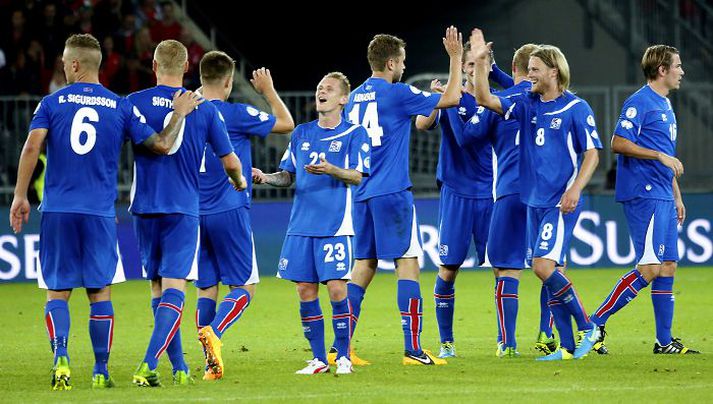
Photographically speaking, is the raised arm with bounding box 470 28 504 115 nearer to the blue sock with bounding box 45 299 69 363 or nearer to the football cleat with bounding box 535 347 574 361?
the football cleat with bounding box 535 347 574 361

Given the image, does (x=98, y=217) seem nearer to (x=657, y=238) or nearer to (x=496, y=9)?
(x=657, y=238)

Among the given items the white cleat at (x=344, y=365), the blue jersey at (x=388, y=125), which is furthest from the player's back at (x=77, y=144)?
the blue jersey at (x=388, y=125)

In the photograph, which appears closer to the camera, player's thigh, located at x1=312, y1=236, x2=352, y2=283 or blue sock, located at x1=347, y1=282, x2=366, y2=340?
player's thigh, located at x1=312, y1=236, x2=352, y2=283

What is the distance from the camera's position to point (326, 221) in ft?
28.9

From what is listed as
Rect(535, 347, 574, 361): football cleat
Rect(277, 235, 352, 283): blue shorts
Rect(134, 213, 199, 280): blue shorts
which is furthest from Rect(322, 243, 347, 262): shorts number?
Rect(535, 347, 574, 361): football cleat

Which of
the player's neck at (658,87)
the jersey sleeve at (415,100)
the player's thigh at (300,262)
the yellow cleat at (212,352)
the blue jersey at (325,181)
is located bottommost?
the yellow cleat at (212,352)

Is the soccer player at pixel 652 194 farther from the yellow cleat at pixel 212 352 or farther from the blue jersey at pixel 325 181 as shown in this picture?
the yellow cleat at pixel 212 352

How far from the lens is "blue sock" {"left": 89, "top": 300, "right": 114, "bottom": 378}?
27.0ft

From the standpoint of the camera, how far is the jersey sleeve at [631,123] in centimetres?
1002

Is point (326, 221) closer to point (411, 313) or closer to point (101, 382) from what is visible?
point (411, 313)

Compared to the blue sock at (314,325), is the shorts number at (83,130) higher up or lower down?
higher up

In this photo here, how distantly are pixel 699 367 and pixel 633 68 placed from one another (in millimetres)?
15232

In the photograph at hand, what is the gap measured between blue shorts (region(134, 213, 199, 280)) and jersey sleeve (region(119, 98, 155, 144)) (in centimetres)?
51

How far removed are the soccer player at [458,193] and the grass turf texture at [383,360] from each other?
555 mm
